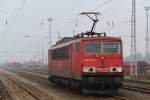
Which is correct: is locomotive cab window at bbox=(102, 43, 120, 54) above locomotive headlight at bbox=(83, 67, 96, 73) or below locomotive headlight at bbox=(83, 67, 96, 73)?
above

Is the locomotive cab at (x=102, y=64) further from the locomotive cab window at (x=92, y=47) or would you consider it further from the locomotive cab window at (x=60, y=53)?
the locomotive cab window at (x=60, y=53)

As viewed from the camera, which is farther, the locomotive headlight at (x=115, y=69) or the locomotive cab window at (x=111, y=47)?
the locomotive cab window at (x=111, y=47)

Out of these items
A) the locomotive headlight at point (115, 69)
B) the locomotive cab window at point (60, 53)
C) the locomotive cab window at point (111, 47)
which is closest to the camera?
the locomotive headlight at point (115, 69)

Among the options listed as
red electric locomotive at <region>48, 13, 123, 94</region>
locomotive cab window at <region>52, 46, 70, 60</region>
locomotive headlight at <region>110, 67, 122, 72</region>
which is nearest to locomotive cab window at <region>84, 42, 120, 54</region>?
red electric locomotive at <region>48, 13, 123, 94</region>

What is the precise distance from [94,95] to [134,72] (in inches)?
908

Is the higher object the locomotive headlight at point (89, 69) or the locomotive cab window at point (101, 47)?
the locomotive cab window at point (101, 47)

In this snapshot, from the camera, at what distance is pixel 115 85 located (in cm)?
2252

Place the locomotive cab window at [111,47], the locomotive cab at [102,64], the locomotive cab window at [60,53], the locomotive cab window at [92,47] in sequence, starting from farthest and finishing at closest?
the locomotive cab window at [60,53]
the locomotive cab window at [111,47]
the locomotive cab window at [92,47]
the locomotive cab at [102,64]

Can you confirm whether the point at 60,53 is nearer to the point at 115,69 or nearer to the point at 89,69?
the point at 89,69

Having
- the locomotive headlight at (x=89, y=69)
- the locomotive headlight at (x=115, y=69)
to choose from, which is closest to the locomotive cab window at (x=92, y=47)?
the locomotive headlight at (x=89, y=69)

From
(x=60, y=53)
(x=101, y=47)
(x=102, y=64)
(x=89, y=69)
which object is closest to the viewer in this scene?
(x=89, y=69)

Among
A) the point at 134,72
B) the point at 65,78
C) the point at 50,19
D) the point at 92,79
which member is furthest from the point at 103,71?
the point at 50,19

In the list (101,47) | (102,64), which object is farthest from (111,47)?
(102,64)

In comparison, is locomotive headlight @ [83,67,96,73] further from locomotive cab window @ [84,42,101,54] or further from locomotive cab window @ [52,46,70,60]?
locomotive cab window @ [52,46,70,60]
